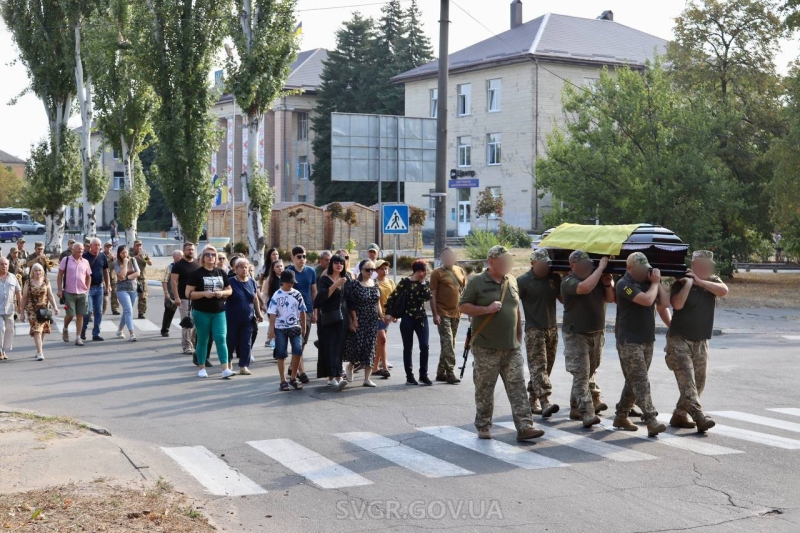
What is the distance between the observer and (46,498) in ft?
21.8

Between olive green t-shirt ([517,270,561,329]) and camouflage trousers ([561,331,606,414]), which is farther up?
olive green t-shirt ([517,270,561,329])

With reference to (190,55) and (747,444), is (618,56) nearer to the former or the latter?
(190,55)

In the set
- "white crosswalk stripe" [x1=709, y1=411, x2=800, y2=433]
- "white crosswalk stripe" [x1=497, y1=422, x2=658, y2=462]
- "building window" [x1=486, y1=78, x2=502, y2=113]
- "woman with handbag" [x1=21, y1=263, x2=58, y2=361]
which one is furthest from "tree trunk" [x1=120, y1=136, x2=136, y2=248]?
"white crosswalk stripe" [x1=497, y1=422, x2=658, y2=462]

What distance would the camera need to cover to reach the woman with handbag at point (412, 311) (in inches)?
512

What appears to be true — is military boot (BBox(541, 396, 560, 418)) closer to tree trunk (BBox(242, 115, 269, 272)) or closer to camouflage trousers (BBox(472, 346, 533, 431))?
camouflage trousers (BBox(472, 346, 533, 431))

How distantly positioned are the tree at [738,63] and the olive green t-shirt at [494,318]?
2803cm

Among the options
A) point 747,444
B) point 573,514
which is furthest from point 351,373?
point 573,514

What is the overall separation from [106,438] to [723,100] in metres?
31.9

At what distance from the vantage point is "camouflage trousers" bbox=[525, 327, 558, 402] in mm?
10516

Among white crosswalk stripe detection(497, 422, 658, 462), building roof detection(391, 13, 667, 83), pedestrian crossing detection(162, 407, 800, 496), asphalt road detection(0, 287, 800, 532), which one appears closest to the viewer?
asphalt road detection(0, 287, 800, 532)

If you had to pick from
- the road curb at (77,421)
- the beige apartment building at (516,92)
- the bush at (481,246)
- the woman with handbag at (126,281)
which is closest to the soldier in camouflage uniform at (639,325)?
the road curb at (77,421)

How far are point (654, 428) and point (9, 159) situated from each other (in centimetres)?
15870

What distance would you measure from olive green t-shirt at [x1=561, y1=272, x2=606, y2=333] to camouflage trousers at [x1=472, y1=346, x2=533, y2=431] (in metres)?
0.86

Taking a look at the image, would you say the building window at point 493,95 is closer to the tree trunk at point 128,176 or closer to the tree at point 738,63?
the tree at point 738,63
